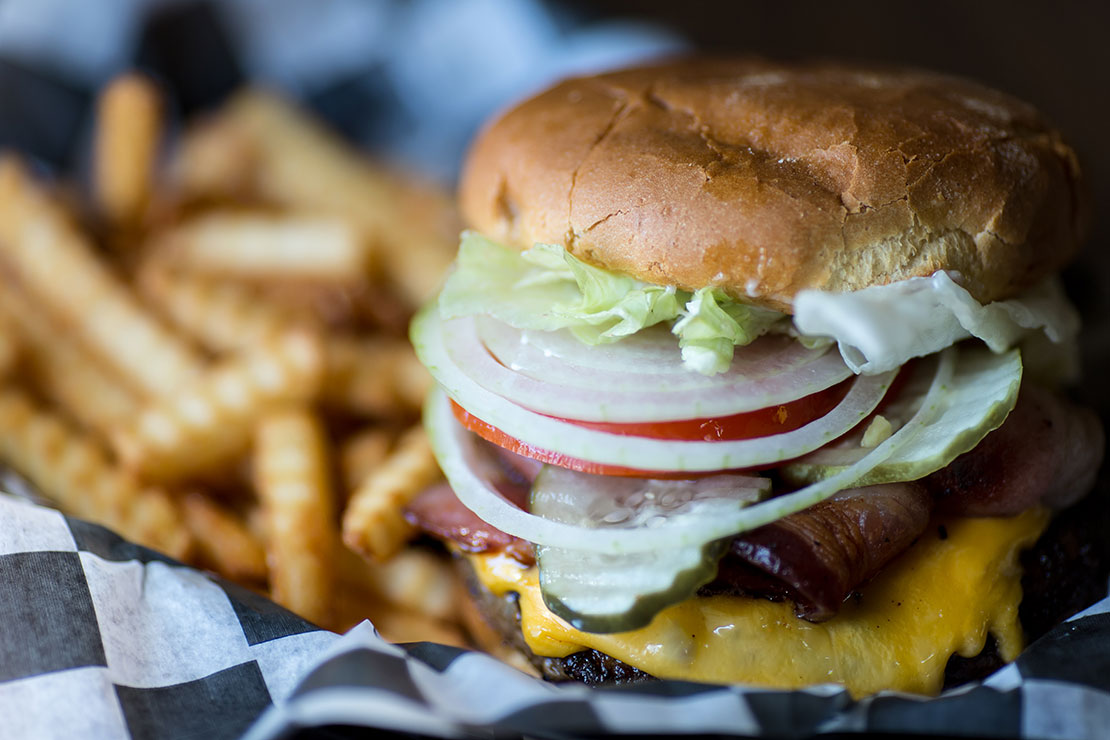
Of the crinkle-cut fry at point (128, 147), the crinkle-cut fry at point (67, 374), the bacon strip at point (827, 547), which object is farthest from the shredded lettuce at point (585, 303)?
the crinkle-cut fry at point (128, 147)

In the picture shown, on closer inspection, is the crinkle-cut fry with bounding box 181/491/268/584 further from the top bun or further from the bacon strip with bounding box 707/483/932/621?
the bacon strip with bounding box 707/483/932/621

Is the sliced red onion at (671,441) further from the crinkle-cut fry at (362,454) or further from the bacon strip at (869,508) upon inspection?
the crinkle-cut fry at (362,454)

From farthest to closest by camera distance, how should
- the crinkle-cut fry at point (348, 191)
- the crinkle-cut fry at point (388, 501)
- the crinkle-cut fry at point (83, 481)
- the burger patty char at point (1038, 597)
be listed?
the crinkle-cut fry at point (348, 191) → the crinkle-cut fry at point (83, 481) → the crinkle-cut fry at point (388, 501) → the burger patty char at point (1038, 597)

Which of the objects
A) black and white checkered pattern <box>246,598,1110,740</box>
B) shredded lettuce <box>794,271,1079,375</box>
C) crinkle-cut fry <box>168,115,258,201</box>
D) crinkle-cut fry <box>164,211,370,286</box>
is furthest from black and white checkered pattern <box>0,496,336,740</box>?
crinkle-cut fry <box>168,115,258,201</box>

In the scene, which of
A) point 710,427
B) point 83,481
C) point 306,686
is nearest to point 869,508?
point 710,427

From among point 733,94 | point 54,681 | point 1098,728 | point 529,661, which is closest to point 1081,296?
point 733,94

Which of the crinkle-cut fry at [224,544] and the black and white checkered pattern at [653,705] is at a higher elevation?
the black and white checkered pattern at [653,705]

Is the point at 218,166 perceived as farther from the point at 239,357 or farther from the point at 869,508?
the point at 869,508

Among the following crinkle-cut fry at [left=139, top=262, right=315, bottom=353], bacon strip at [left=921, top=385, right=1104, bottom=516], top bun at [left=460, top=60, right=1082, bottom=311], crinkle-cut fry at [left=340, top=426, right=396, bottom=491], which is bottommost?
crinkle-cut fry at [left=340, top=426, right=396, bottom=491]
